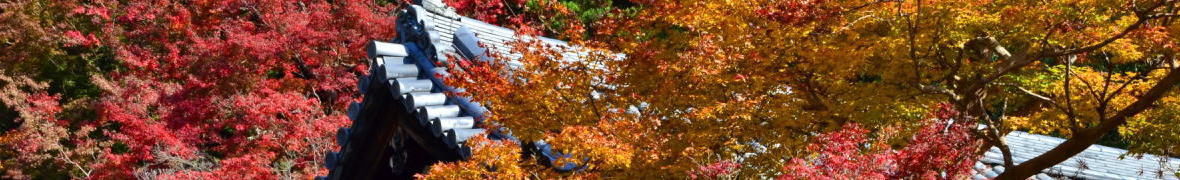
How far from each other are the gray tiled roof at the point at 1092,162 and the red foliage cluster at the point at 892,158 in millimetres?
1868

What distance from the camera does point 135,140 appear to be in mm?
15430

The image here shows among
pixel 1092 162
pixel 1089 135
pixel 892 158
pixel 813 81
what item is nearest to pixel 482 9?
pixel 813 81

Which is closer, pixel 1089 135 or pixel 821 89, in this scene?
pixel 1089 135

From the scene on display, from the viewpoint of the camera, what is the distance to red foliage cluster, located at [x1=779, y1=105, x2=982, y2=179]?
614 cm

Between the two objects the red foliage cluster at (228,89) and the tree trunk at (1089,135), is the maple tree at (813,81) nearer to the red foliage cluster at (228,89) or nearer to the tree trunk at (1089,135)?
the tree trunk at (1089,135)

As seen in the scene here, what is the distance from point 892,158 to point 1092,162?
3.59 m

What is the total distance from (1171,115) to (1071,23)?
37.5 inches

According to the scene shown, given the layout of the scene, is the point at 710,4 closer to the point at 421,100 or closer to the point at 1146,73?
the point at 421,100

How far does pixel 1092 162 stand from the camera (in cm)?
911

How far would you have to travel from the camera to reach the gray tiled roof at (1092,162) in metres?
8.27

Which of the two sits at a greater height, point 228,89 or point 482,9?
point 482,9

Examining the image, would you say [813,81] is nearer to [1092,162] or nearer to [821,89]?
[821,89]

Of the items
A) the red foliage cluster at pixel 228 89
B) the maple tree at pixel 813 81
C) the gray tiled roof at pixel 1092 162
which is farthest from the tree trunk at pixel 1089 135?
the red foliage cluster at pixel 228 89

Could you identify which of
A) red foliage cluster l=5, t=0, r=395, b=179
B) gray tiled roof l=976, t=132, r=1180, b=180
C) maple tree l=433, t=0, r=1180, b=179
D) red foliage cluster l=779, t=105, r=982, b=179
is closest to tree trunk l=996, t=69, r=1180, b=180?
maple tree l=433, t=0, r=1180, b=179
